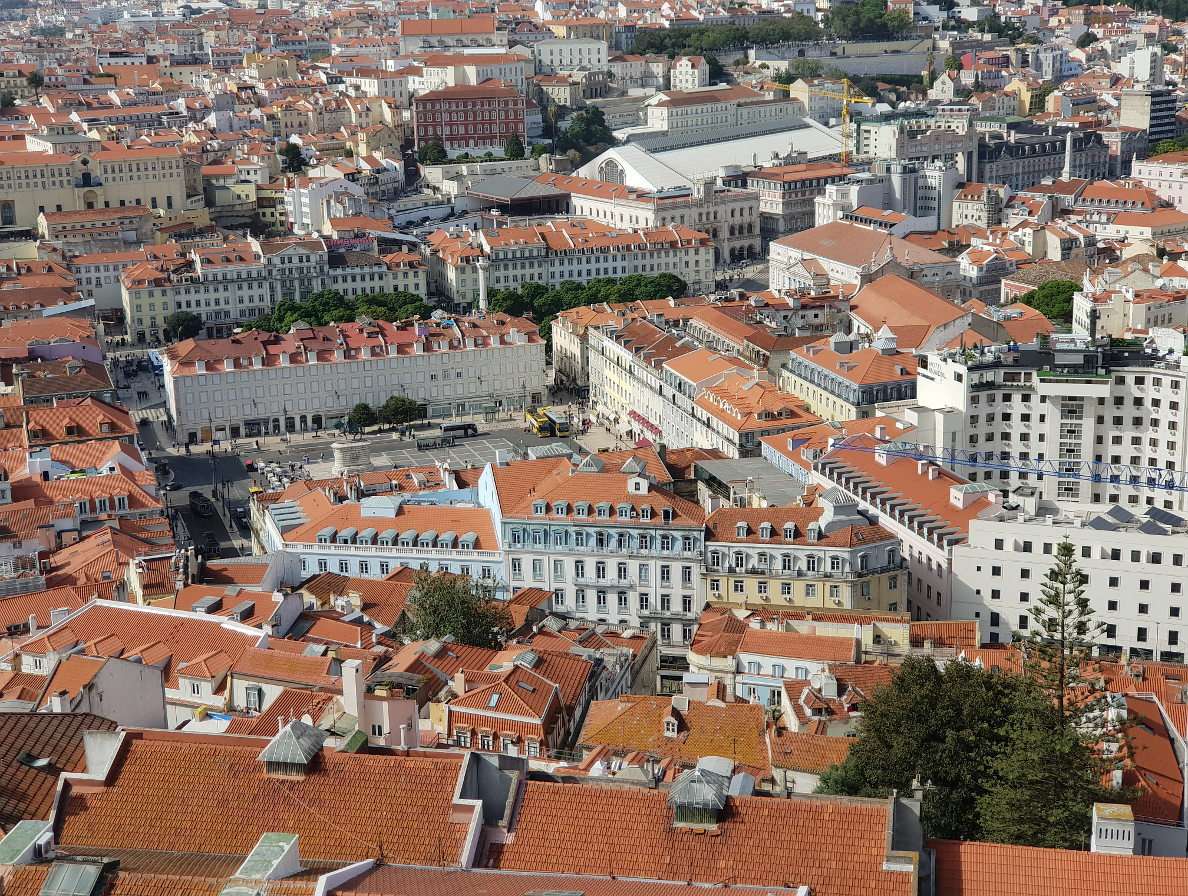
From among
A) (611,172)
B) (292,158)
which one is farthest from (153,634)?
(292,158)

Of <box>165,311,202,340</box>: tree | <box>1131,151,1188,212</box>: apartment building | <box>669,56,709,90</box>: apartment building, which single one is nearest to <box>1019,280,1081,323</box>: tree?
<box>1131,151,1188,212</box>: apartment building

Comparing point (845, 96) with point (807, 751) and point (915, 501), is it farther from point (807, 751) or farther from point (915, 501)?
point (807, 751)

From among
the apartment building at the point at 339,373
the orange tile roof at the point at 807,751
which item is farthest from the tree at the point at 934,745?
the apartment building at the point at 339,373

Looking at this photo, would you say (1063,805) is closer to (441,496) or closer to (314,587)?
(314,587)

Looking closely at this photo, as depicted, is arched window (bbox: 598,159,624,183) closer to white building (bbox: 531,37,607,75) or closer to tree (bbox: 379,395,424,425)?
white building (bbox: 531,37,607,75)

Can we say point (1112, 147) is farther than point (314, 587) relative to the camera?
Yes

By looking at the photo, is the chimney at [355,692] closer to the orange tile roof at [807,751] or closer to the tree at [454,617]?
the orange tile roof at [807,751]

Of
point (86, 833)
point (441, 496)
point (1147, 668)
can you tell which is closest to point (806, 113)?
point (441, 496)
